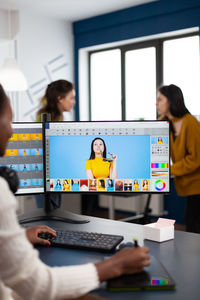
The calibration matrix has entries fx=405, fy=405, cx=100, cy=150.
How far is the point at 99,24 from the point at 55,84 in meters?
2.49

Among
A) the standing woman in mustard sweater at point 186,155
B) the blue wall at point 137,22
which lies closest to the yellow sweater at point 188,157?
the standing woman in mustard sweater at point 186,155

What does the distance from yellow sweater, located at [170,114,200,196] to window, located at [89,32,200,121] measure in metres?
1.74

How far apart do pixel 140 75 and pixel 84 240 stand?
407cm

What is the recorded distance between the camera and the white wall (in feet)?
16.8

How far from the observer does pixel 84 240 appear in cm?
138

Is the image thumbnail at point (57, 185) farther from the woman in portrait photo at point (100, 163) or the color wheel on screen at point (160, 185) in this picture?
the color wheel on screen at point (160, 185)

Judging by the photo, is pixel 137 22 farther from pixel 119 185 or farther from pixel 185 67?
pixel 119 185

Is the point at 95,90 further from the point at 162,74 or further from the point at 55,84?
the point at 55,84

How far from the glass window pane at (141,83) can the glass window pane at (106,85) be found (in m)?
0.17

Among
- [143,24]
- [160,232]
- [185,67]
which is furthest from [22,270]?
[143,24]

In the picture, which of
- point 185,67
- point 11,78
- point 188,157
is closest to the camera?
point 188,157

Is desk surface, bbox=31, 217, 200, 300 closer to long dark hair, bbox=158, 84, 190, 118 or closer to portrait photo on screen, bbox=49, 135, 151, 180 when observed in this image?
portrait photo on screen, bbox=49, 135, 151, 180

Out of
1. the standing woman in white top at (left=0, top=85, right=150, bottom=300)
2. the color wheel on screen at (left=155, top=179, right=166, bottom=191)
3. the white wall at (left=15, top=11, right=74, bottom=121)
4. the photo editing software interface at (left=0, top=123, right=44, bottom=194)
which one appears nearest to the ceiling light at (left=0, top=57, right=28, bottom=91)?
the white wall at (left=15, top=11, right=74, bottom=121)

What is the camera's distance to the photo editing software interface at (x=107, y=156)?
1.73 metres
